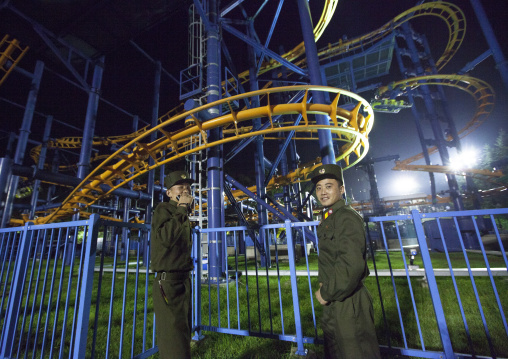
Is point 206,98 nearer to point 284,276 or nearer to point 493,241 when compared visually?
point 284,276

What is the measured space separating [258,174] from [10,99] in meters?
21.5

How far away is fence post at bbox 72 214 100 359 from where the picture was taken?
2086mm

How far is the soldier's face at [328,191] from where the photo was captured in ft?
7.65

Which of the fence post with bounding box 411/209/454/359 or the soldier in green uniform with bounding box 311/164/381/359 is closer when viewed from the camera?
the soldier in green uniform with bounding box 311/164/381/359

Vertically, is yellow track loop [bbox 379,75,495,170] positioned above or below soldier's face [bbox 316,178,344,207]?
above

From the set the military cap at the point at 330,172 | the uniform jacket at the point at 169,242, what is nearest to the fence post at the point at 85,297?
the uniform jacket at the point at 169,242

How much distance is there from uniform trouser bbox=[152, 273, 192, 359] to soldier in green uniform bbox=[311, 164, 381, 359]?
4.46 feet

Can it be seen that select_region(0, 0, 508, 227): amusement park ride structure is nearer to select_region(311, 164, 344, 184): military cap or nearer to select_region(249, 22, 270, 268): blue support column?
select_region(249, 22, 270, 268): blue support column

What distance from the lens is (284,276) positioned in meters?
7.68

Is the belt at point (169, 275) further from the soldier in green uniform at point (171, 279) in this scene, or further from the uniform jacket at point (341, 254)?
the uniform jacket at point (341, 254)

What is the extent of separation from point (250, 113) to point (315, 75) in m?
2.82

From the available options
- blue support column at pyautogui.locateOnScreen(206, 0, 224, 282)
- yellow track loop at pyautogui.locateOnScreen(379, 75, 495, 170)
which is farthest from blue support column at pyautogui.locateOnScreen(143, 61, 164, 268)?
yellow track loop at pyautogui.locateOnScreen(379, 75, 495, 170)

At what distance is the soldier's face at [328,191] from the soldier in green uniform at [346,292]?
0.40ft

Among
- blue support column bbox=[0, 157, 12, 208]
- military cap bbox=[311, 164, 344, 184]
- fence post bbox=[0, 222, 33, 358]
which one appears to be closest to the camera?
military cap bbox=[311, 164, 344, 184]
